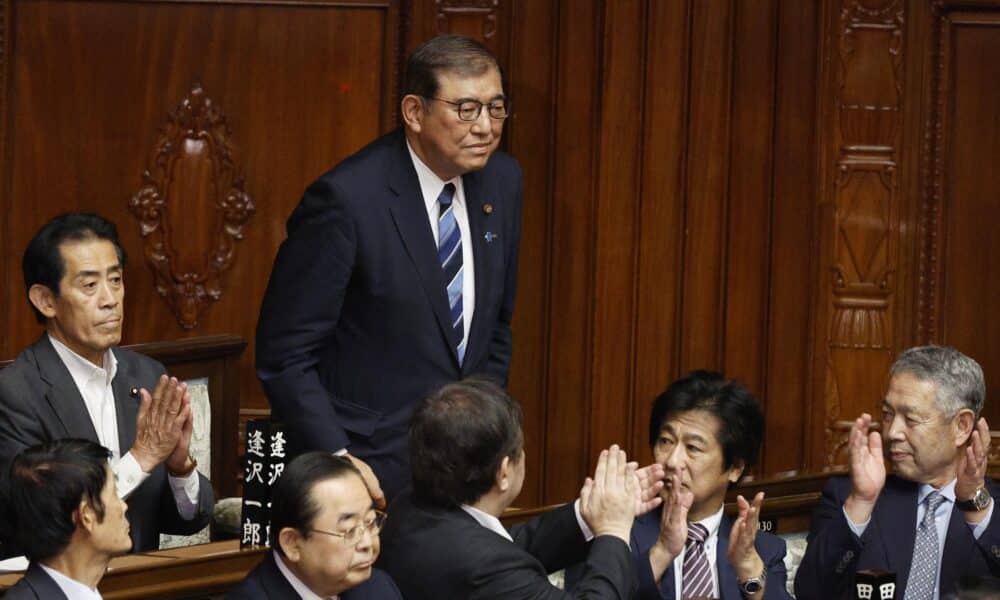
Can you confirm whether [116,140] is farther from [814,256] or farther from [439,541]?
[439,541]

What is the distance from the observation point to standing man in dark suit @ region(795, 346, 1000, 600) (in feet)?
12.2

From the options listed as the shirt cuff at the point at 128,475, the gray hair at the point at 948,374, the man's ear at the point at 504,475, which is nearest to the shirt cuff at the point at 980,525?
the gray hair at the point at 948,374

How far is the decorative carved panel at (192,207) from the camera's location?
513 centimetres

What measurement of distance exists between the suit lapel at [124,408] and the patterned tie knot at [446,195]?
788mm

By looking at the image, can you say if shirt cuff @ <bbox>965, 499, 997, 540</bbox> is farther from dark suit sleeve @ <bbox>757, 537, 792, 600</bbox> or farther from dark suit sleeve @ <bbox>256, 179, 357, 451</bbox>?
dark suit sleeve @ <bbox>256, 179, 357, 451</bbox>

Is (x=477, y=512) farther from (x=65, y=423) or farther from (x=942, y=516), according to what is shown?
(x=942, y=516)

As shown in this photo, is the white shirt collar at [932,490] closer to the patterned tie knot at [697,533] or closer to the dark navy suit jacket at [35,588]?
the patterned tie knot at [697,533]

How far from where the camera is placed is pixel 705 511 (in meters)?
3.71

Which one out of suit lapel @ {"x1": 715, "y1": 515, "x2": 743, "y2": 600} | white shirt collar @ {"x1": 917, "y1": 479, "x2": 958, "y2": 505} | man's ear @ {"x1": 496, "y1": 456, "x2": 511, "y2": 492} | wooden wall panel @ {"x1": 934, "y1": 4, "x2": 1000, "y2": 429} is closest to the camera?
man's ear @ {"x1": 496, "y1": 456, "x2": 511, "y2": 492}

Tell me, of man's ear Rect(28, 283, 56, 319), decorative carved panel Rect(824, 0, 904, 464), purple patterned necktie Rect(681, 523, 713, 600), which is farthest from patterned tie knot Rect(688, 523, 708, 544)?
decorative carved panel Rect(824, 0, 904, 464)

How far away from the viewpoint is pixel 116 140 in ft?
16.8

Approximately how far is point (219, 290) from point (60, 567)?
7.54 feet

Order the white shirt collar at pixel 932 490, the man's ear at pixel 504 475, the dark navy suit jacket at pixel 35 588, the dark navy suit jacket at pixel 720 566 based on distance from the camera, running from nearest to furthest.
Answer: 1. the dark navy suit jacket at pixel 35 588
2. the man's ear at pixel 504 475
3. the dark navy suit jacket at pixel 720 566
4. the white shirt collar at pixel 932 490

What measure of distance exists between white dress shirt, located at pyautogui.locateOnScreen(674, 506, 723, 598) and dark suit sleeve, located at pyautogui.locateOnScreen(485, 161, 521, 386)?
61 centimetres
